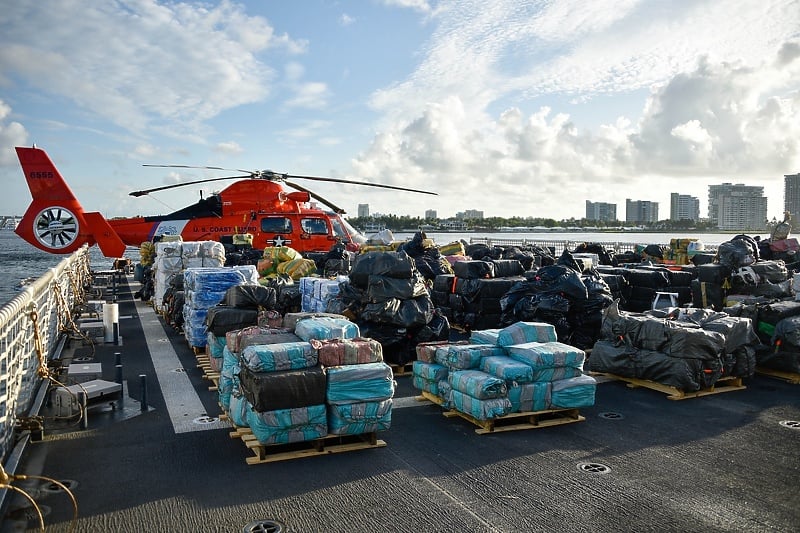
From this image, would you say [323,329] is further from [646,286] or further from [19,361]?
[646,286]

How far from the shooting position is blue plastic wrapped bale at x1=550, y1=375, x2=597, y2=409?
707 cm

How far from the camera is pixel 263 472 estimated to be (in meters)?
5.68

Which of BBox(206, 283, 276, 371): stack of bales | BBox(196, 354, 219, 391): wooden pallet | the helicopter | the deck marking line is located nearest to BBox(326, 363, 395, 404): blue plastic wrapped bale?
the deck marking line

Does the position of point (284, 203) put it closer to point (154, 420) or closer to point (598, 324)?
point (598, 324)

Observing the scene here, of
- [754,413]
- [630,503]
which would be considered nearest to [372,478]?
[630,503]

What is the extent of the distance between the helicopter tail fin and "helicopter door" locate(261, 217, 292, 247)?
6.80 m

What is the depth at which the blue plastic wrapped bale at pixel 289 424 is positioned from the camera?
5832mm

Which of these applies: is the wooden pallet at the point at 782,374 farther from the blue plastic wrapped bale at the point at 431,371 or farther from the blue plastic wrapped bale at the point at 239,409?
the blue plastic wrapped bale at the point at 239,409

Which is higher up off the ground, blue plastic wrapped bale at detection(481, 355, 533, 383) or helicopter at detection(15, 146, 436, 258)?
helicopter at detection(15, 146, 436, 258)

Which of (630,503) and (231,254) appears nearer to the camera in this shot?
(630,503)

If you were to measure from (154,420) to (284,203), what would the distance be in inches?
688

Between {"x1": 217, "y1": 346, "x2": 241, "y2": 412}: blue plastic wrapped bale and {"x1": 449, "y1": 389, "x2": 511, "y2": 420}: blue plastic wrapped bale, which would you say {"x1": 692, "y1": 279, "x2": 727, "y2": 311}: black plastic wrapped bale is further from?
{"x1": 217, "y1": 346, "x2": 241, "y2": 412}: blue plastic wrapped bale

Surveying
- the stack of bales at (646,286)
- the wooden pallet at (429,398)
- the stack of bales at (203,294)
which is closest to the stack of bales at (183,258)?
the stack of bales at (203,294)

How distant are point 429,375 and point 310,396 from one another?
222cm
